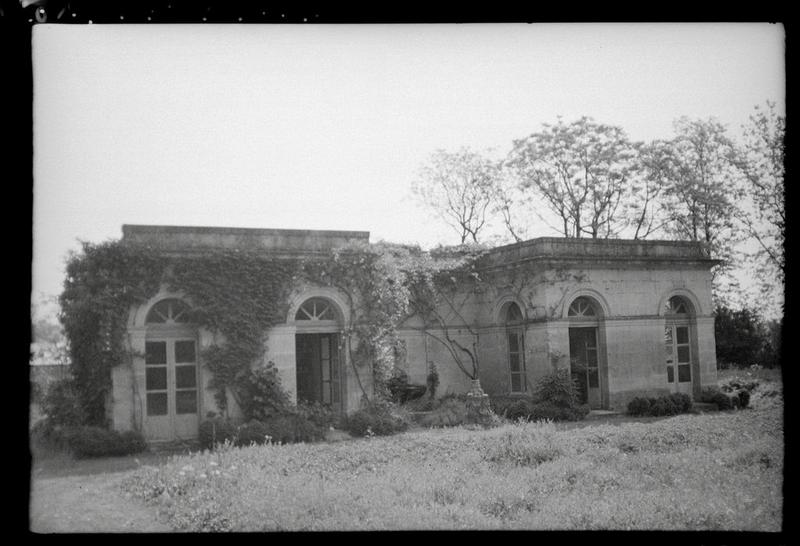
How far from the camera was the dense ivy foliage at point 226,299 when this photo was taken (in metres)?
9.10

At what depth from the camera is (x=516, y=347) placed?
46.9 feet

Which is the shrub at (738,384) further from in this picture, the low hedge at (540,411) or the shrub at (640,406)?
the low hedge at (540,411)

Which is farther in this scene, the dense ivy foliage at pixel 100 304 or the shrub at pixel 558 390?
the shrub at pixel 558 390

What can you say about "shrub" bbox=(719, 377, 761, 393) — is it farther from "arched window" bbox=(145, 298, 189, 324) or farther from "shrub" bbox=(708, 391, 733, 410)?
"arched window" bbox=(145, 298, 189, 324)

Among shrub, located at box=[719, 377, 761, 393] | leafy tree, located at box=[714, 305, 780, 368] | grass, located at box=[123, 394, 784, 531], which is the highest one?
leafy tree, located at box=[714, 305, 780, 368]

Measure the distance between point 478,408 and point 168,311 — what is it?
213 inches

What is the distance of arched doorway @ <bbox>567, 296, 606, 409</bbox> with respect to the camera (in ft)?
45.9

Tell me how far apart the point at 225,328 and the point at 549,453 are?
15.9 ft

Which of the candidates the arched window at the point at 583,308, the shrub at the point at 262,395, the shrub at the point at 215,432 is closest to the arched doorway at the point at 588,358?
the arched window at the point at 583,308

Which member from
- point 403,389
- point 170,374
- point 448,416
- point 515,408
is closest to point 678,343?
point 515,408

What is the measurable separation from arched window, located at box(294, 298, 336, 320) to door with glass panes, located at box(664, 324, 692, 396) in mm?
6837

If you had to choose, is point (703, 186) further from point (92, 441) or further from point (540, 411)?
point (92, 441)

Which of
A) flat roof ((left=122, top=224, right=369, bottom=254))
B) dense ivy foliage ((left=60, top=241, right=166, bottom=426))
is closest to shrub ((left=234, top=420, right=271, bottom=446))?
dense ivy foliage ((left=60, top=241, right=166, bottom=426))

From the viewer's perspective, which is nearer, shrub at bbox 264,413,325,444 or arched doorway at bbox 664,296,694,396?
shrub at bbox 264,413,325,444
